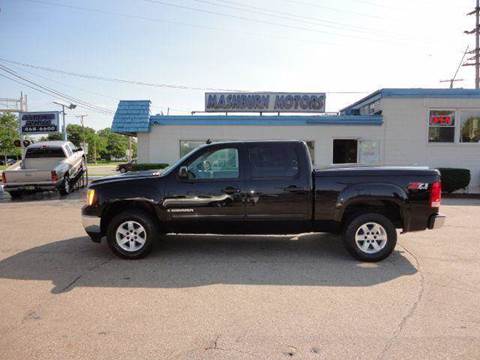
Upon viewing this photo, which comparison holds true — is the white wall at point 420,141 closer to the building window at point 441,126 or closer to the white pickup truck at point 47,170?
the building window at point 441,126

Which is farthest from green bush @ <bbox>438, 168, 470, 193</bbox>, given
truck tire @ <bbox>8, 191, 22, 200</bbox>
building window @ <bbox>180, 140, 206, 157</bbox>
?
truck tire @ <bbox>8, 191, 22, 200</bbox>

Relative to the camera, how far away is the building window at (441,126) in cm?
1554

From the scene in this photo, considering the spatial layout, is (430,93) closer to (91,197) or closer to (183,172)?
(183,172)

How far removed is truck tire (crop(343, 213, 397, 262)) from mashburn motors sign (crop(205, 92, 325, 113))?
514 inches

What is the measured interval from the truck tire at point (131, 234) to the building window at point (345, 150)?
12.5 metres

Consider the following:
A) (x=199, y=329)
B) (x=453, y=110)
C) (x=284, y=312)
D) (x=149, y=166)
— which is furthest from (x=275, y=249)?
(x=453, y=110)

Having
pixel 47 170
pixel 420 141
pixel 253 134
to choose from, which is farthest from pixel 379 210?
pixel 47 170

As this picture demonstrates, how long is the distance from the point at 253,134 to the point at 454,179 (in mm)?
8361

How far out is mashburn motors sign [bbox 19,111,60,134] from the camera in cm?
1872

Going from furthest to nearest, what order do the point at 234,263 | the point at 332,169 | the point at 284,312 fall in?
the point at 332,169, the point at 234,263, the point at 284,312

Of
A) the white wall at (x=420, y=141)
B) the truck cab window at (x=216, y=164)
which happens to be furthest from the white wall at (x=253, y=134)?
the truck cab window at (x=216, y=164)

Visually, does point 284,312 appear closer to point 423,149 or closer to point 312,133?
point 312,133

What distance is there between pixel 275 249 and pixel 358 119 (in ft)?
37.3

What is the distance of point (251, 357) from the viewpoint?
2.90 metres
